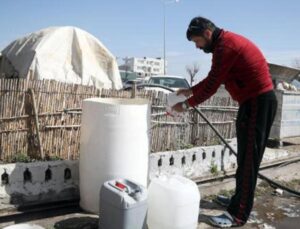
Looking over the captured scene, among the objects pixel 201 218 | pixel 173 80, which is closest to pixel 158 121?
pixel 201 218

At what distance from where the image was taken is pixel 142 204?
3.19 m

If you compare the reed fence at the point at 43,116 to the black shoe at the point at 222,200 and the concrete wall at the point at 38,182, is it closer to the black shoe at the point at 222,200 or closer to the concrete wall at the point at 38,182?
the concrete wall at the point at 38,182

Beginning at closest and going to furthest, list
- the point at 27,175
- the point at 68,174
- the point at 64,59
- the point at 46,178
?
the point at 27,175
the point at 46,178
the point at 68,174
the point at 64,59

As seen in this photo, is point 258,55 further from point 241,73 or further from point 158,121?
point 158,121

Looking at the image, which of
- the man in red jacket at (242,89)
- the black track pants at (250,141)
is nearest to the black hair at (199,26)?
the man in red jacket at (242,89)

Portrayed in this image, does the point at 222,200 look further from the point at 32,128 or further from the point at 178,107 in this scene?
the point at 32,128

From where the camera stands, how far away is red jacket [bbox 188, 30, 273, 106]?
12.1 feet

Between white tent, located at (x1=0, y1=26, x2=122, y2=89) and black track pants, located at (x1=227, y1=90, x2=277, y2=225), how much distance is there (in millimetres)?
4447

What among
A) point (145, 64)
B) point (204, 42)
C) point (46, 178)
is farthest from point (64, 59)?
point (145, 64)

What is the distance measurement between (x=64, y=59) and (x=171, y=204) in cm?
520

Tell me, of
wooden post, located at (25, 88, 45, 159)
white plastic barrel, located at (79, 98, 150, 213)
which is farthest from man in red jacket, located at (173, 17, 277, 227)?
wooden post, located at (25, 88, 45, 159)

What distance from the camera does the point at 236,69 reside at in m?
3.81

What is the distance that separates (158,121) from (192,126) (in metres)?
0.70

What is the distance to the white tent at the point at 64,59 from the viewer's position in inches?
296
